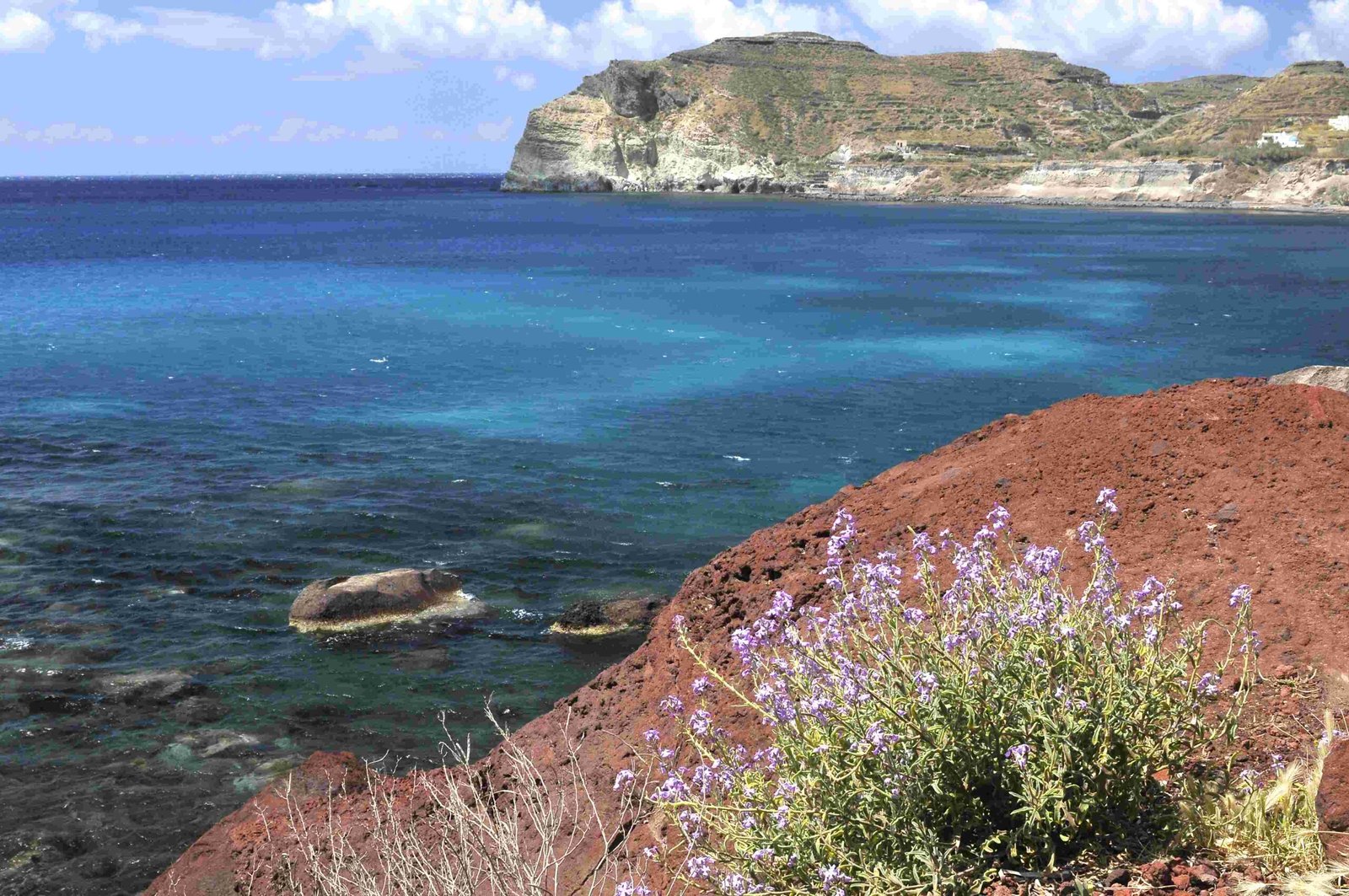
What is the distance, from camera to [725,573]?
7.94 meters

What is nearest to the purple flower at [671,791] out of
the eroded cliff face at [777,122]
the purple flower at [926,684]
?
the purple flower at [926,684]

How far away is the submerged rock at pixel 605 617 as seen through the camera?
52.0 feet

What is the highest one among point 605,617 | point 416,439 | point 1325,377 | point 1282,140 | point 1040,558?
point 1282,140

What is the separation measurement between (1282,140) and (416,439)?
130537mm

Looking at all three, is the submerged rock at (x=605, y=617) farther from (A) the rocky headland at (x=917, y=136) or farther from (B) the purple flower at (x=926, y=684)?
(A) the rocky headland at (x=917, y=136)

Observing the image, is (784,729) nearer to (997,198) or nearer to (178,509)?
(178,509)

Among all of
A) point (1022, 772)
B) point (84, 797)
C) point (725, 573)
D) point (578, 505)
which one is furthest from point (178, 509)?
point (1022, 772)

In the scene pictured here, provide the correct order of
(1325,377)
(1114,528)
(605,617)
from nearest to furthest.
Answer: (1114,528) < (1325,377) < (605,617)

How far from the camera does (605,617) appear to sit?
16031mm

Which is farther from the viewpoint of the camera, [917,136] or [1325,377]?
[917,136]

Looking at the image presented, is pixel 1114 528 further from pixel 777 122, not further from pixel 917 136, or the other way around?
pixel 777 122

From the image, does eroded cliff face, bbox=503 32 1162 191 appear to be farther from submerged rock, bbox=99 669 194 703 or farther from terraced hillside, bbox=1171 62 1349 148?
submerged rock, bbox=99 669 194 703

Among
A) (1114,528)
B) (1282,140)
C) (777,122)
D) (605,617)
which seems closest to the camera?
(1114,528)

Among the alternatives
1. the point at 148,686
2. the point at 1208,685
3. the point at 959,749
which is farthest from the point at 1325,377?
the point at 148,686
